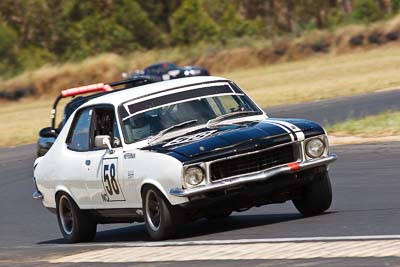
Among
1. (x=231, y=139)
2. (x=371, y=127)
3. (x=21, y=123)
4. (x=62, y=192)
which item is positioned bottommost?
(x=371, y=127)

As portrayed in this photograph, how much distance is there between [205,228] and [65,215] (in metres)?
1.74

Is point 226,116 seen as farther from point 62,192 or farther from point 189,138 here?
point 62,192

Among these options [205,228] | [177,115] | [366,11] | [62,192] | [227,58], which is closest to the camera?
[177,115]

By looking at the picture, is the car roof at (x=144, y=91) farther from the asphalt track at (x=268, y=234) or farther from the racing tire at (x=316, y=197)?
the racing tire at (x=316, y=197)

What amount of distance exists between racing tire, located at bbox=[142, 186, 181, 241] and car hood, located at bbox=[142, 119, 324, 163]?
0.42 m

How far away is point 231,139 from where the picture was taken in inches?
395

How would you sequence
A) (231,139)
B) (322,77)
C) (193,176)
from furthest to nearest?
(322,77) < (231,139) < (193,176)

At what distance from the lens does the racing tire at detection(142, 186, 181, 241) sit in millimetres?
9961

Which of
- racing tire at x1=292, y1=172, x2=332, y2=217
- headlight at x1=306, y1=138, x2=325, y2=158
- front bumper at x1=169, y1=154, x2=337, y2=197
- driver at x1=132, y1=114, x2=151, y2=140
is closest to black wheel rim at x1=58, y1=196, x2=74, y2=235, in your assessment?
driver at x1=132, y1=114, x2=151, y2=140

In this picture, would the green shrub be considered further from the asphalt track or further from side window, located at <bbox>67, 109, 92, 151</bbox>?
side window, located at <bbox>67, 109, 92, 151</bbox>

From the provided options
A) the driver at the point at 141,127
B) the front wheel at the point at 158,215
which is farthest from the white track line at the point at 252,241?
the driver at the point at 141,127

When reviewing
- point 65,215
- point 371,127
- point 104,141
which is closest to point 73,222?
point 65,215

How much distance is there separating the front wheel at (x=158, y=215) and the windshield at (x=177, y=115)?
2.49ft

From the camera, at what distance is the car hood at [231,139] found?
989cm
